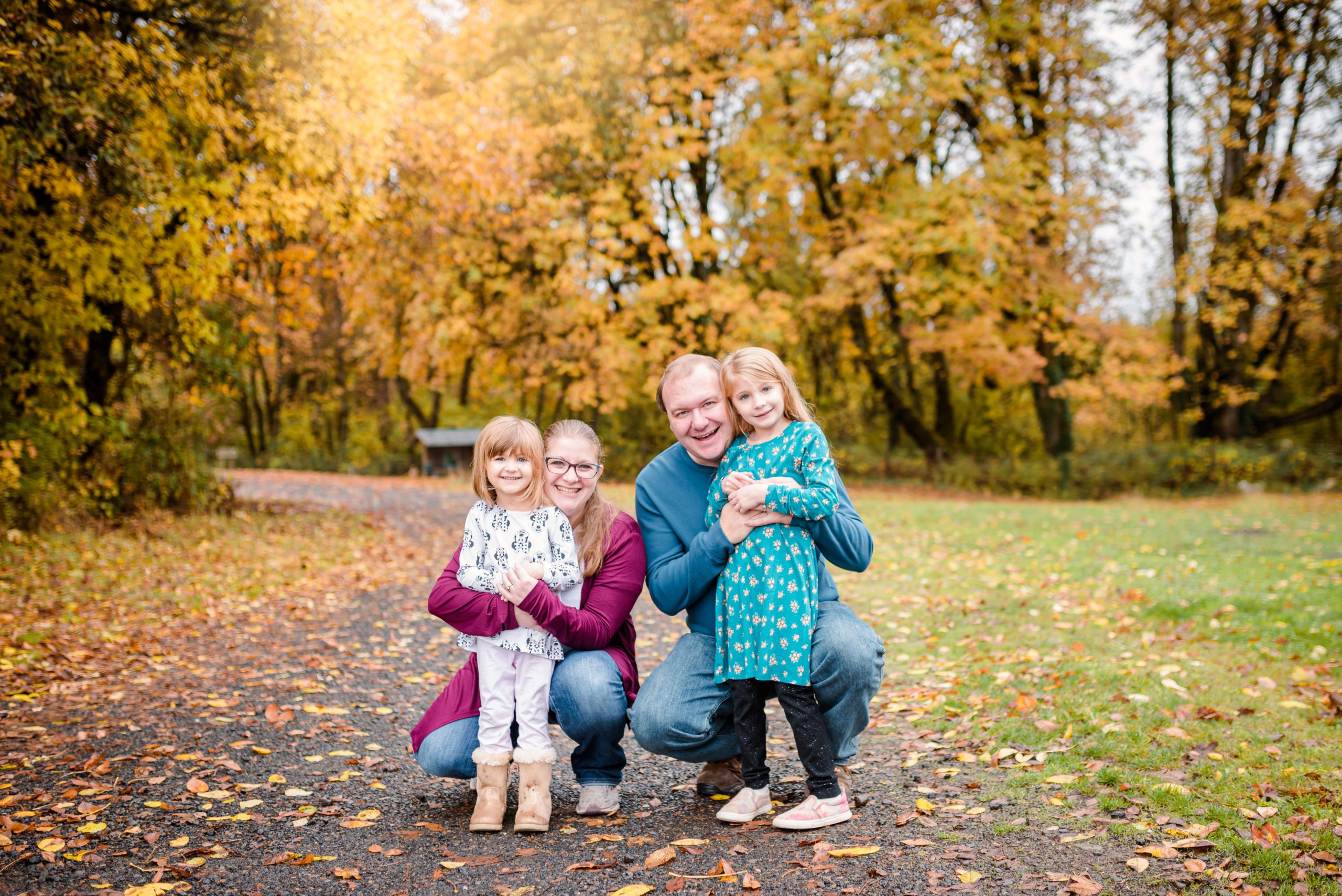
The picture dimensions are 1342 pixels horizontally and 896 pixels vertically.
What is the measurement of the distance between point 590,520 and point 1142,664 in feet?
11.6

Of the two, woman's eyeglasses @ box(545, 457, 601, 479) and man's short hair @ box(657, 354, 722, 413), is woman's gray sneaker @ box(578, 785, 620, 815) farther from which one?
man's short hair @ box(657, 354, 722, 413)

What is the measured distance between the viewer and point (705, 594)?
349 centimetres

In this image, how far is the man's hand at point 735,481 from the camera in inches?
124

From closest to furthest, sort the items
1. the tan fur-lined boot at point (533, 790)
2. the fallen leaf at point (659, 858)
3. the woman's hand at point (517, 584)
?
1. the fallen leaf at point (659, 858)
2. the woman's hand at point (517, 584)
3. the tan fur-lined boot at point (533, 790)

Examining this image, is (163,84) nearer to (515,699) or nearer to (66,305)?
(66,305)

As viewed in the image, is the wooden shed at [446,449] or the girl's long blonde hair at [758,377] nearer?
the girl's long blonde hair at [758,377]

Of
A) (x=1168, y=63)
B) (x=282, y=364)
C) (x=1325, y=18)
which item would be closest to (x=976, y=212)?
(x=1168, y=63)

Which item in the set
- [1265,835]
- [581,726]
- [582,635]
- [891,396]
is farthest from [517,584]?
[891,396]

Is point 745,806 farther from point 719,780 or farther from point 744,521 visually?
point 744,521

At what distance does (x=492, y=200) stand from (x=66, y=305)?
5.82m

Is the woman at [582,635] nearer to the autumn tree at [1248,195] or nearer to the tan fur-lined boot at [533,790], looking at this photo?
the tan fur-lined boot at [533,790]

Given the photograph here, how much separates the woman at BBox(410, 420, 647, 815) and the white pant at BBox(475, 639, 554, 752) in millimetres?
90

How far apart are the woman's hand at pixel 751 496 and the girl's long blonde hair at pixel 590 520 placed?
0.55 metres

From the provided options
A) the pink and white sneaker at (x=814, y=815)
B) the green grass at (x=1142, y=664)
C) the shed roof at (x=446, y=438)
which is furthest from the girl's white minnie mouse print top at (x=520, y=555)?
the shed roof at (x=446, y=438)
